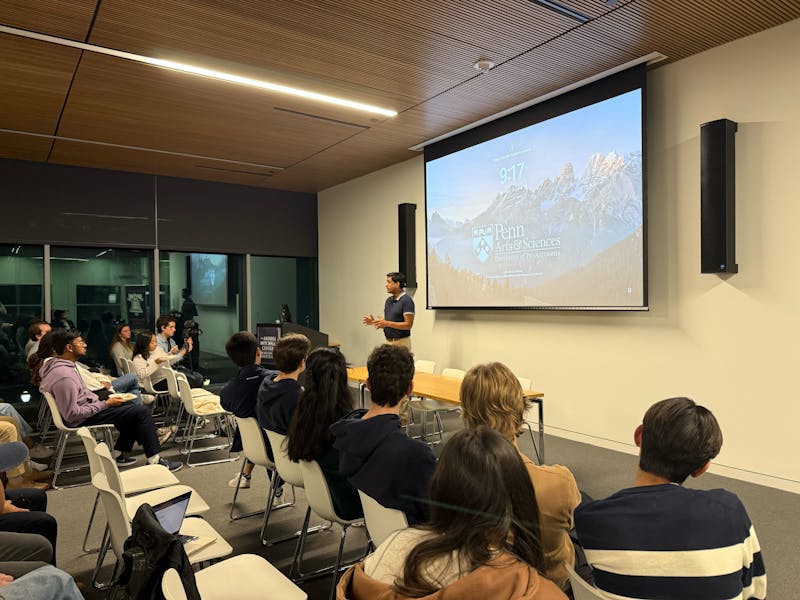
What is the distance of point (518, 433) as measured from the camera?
2176 millimetres

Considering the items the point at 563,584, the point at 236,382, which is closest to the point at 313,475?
the point at 563,584

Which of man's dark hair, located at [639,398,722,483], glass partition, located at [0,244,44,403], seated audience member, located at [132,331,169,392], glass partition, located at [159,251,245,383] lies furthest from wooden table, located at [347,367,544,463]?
glass partition, located at [0,244,44,403]

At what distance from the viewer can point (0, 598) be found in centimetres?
113

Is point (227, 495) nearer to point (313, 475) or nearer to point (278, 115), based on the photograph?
point (313, 475)

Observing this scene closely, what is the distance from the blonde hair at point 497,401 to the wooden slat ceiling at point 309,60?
8.19 ft

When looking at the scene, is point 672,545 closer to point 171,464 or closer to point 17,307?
point 171,464

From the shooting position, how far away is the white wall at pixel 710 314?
3838 millimetres

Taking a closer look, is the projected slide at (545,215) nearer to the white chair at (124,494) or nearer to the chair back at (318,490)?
the chair back at (318,490)

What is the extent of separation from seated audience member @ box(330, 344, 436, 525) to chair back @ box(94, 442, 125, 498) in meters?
0.87

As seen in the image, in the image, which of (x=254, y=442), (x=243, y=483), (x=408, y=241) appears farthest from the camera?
(x=408, y=241)

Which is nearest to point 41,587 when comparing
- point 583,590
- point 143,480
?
point 583,590

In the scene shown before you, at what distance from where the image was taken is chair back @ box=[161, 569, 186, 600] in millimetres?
1252

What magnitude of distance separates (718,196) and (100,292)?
745 cm

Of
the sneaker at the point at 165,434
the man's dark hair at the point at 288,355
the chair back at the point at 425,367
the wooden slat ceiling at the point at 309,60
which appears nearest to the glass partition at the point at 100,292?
the wooden slat ceiling at the point at 309,60
